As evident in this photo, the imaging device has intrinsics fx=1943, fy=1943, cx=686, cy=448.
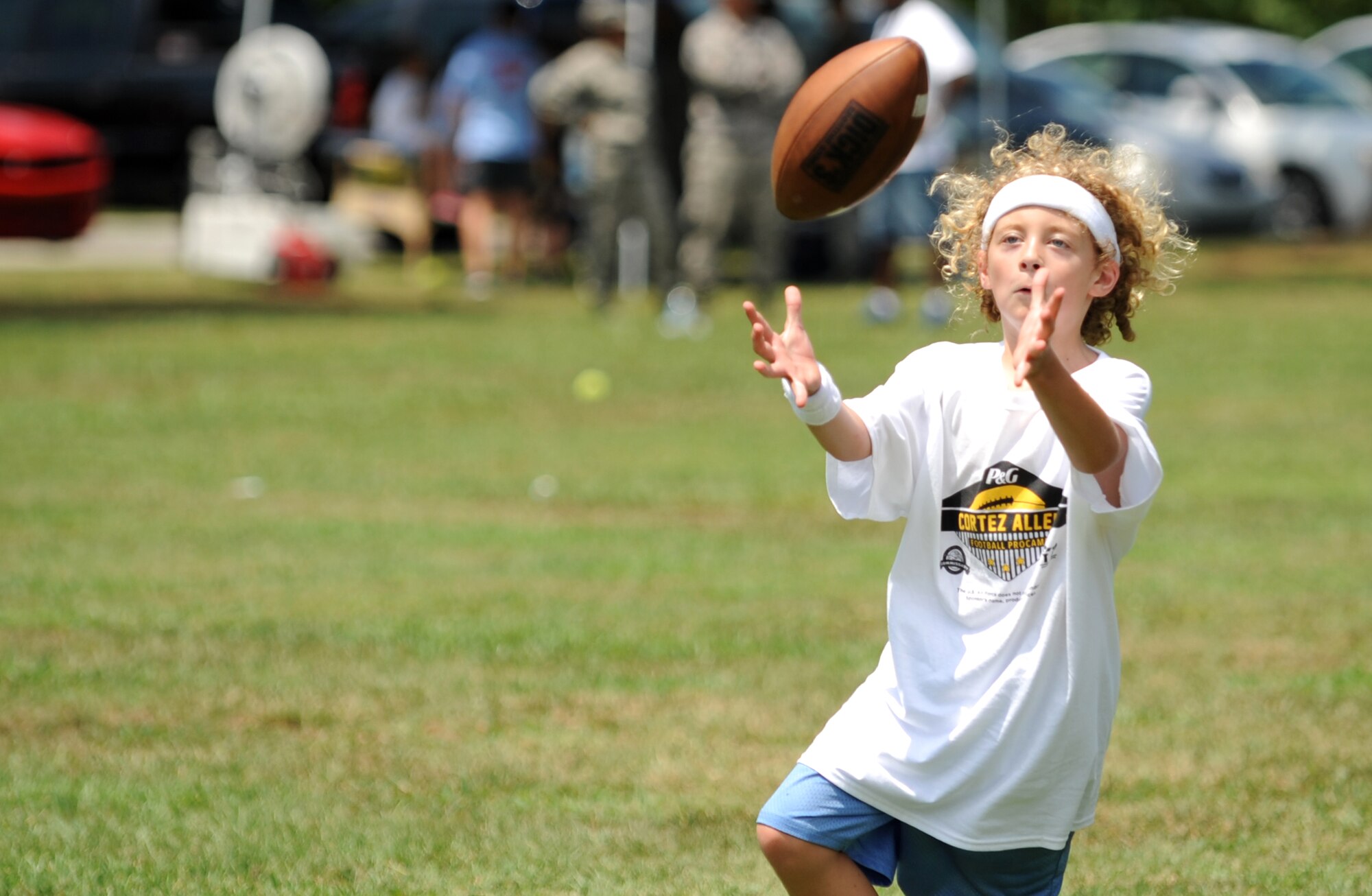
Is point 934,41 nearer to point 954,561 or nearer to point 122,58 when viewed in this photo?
point 122,58

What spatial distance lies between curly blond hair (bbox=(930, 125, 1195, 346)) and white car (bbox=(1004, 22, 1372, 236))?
19217 millimetres

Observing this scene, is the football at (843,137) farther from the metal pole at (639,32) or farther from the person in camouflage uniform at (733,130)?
the metal pole at (639,32)

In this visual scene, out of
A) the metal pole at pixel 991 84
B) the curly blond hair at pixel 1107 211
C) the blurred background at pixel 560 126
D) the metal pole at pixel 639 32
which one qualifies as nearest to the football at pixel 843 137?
the curly blond hair at pixel 1107 211

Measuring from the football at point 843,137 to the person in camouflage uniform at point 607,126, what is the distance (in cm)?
967

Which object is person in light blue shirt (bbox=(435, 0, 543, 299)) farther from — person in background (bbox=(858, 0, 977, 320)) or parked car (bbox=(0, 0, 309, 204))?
parked car (bbox=(0, 0, 309, 204))

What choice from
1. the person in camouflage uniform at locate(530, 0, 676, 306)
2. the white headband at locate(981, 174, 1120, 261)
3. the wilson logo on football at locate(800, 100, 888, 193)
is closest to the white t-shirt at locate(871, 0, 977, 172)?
the person in camouflage uniform at locate(530, 0, 676, 306)

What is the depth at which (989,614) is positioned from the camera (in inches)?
118

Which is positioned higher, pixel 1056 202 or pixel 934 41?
pixel 934 41

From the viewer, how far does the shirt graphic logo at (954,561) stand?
3.04 metres

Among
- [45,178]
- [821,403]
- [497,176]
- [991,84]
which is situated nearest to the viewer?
[821,403]

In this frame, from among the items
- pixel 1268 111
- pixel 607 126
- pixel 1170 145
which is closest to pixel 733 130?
pixel 607 126

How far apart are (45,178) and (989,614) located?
534 inches

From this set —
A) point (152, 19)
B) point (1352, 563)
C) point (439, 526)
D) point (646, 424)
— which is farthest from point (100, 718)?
point (152, 19)

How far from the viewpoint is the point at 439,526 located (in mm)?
7727
